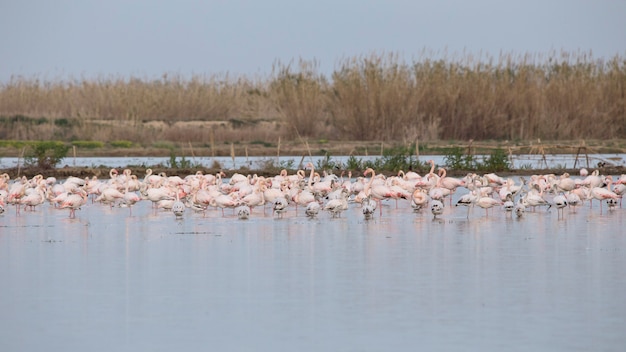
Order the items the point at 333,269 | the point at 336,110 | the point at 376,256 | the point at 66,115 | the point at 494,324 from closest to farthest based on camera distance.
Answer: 1. the point at 494,324
2. the point at 333,269
3. the point at 376,256
4. the point at 336,110
5. the point at 66,115

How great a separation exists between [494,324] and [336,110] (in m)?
26.8

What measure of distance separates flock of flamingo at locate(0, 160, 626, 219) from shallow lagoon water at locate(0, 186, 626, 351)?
0.68 m

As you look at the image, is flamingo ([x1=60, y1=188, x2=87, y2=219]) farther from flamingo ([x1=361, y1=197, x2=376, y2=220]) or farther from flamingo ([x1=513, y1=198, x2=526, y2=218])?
flamingo ([x1=513, y1=198, x2=526, y2=218])

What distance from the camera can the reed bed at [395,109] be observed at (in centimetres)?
3372

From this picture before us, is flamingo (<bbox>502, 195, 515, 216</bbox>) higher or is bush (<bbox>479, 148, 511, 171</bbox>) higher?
bush (<bbox>479, 148, 511, 171</bbox>)

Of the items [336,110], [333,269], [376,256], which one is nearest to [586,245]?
[376,256]

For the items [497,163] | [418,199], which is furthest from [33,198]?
[497,163]

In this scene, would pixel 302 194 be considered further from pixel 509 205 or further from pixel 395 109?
pixel 395 109

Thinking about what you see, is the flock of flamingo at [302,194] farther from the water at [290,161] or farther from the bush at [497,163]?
the water at [290,161]

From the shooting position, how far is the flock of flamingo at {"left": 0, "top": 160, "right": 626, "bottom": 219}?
1633 centimetres

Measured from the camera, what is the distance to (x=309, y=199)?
55.4 ft

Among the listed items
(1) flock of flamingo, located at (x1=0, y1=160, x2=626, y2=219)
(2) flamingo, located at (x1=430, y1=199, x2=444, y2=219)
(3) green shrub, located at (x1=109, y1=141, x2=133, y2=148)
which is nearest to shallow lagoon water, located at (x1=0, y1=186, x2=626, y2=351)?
(2) flamingo, located at (x1=430, y1=199, x2=444, y2=219)

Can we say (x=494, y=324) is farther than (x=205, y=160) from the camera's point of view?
No

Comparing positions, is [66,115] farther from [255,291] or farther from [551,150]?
[255,291]
